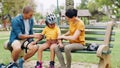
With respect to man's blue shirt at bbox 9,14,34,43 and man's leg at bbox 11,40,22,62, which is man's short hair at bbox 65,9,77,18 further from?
man's leg at bbox 11,40,22,62

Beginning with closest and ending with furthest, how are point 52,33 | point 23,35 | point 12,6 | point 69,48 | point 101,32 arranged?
1. point 69,48
2. point 23,35
3. point 52,33
4. point 101,32
5. point 12,6

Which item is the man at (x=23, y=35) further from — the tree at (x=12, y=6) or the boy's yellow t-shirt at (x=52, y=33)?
the tree at (x=12, y=6)

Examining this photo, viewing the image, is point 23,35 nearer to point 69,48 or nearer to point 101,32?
point 69,48

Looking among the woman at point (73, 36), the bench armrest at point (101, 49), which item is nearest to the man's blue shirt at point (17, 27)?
the woman at point (73, 36)

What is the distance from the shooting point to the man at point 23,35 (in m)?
6.73

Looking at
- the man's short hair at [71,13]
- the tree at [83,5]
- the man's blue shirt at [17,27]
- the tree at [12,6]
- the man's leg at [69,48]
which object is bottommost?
the tree at [83,5]

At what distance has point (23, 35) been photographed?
6812 mm

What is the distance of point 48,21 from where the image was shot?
22.9 ft

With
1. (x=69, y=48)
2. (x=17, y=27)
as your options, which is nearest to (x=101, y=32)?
(x=69, y=48)

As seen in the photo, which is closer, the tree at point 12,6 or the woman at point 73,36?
the woman at point 73,36

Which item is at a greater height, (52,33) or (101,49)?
(52,33)

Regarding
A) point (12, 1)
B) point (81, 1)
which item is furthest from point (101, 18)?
point (12, 1)

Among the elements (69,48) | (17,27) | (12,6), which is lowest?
(12,6)

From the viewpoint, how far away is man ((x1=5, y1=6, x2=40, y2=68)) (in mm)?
6730
